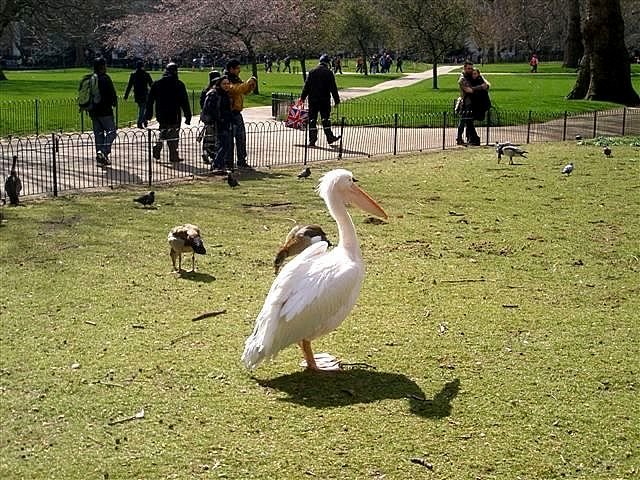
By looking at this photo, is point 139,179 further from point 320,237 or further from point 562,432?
point 562,432

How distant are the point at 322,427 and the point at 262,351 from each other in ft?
2.19

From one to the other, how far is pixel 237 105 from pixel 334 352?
941 centimetres

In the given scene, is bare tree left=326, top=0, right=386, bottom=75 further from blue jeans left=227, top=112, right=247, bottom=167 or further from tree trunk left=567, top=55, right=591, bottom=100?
blue jeans left=227, top=112, right=247, bottom=167

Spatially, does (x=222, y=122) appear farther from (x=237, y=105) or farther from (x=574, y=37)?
(x=574, y=37)

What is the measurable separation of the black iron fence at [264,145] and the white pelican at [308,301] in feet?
24.8

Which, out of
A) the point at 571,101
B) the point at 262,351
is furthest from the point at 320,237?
the point at 571,101

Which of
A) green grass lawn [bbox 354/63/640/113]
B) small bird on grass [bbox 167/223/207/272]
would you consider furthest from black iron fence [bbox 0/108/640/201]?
small bird on grass [bbox 167/223/207/272]

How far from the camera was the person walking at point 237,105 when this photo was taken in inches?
591

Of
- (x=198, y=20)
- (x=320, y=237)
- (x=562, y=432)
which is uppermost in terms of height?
(x=198, y=20)

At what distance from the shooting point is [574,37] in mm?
50406

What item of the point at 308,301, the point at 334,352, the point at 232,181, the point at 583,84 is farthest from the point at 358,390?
the point at 583,84

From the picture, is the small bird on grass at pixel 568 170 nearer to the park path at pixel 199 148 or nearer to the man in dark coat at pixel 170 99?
the park path at pixel 199 148

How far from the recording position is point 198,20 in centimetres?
3666

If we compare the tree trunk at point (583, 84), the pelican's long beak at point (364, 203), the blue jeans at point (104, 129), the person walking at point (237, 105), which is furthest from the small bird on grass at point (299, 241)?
the tree trunk at point (583, 84)
